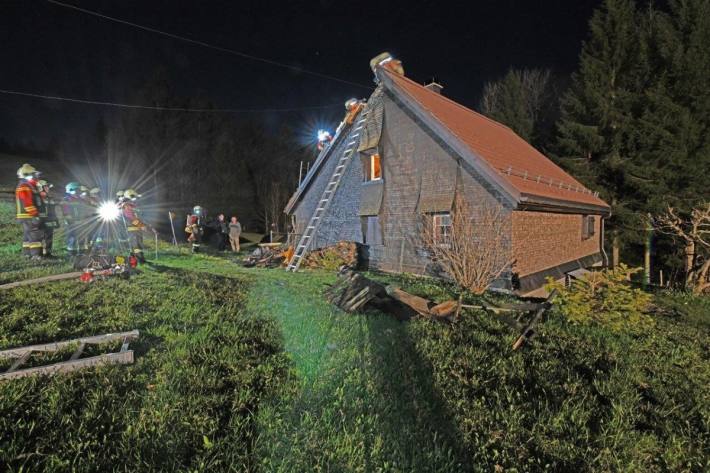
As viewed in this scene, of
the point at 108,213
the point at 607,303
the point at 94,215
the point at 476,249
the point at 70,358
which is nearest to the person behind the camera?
the point at 70,358

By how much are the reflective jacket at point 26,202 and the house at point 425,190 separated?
7.32 metres

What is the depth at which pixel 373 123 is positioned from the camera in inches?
492

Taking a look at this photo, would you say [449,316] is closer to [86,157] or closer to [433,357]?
[433,357]

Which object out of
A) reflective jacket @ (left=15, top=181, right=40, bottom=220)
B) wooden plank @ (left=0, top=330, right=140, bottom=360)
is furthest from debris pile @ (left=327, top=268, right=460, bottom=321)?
reflective jacket @ (left=15, top=181, right=40, bottom=220)

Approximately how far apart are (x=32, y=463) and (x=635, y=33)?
28.7m

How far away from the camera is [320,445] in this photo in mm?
2438

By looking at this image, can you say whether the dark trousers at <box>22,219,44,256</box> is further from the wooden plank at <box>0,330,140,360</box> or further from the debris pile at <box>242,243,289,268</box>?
the wooden plank at <box>0,330,140,360</box>

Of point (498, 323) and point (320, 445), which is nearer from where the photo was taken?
point (320, 445)

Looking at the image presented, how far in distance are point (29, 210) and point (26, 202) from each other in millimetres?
226

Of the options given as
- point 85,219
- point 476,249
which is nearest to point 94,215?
point 85,219

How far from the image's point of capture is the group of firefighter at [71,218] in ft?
28.2

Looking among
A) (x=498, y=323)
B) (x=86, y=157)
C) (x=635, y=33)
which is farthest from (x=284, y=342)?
(x=86, y=157)

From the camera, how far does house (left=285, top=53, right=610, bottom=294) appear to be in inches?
366

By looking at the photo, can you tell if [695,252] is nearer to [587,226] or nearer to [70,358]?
[587,226]
